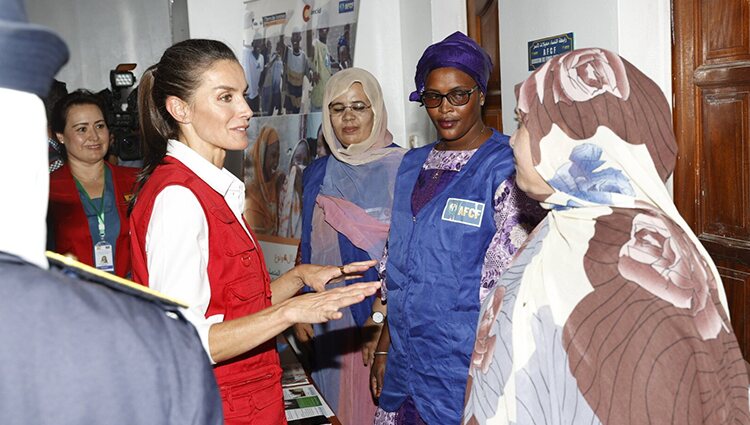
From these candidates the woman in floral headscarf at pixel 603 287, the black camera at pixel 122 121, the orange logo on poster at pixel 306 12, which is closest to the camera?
the woman in floral headscarf at pixel 603 287

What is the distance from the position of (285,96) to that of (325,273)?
2693 mm

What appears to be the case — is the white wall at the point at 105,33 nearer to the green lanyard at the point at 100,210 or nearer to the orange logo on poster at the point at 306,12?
the orange logo on poster at the point at 306,12

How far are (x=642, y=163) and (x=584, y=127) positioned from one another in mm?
125

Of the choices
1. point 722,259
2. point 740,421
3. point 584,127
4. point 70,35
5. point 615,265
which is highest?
point 70,35

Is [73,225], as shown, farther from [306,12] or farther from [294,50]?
[306,12]

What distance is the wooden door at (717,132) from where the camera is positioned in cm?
210

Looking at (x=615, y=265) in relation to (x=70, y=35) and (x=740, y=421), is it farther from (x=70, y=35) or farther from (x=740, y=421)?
(x=70, y=35)

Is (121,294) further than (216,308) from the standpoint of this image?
No

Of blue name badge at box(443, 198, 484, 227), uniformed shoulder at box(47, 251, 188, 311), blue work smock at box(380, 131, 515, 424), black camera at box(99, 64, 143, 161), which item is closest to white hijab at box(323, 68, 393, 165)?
blue work smock at box(380, 131, 515, 424)

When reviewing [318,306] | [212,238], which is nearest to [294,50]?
[212,238]

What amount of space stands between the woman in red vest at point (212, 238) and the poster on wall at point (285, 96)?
218 centimetres

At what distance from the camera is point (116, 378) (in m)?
0.66

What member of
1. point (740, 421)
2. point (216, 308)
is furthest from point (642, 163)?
point (216, 308)

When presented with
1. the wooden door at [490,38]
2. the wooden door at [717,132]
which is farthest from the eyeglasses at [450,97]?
the wooden door at [490,38]
